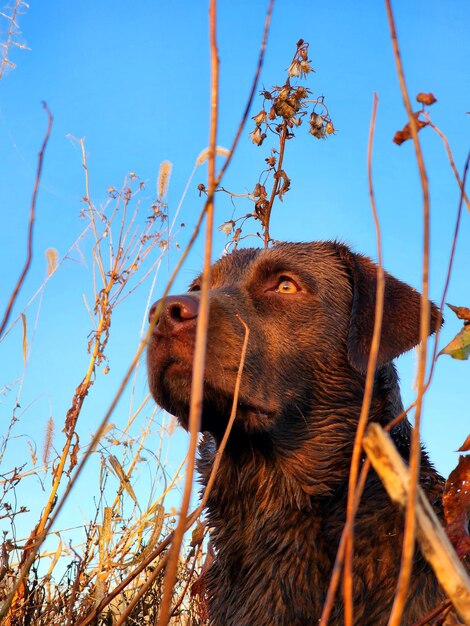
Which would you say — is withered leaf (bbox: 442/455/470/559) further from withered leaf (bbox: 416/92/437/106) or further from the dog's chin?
the dog's chin

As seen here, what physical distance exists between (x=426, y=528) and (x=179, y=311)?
181 centimetres

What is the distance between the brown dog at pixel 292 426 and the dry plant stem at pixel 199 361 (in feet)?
5.32

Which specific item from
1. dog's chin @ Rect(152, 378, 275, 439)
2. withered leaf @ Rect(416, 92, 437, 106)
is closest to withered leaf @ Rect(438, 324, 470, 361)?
withered leaf @ Rect(416, 92, 437, 106)

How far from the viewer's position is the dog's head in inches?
114

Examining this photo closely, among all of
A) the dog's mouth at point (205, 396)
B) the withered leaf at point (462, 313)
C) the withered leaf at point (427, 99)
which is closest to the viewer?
the withered leaf at point (427, 99)

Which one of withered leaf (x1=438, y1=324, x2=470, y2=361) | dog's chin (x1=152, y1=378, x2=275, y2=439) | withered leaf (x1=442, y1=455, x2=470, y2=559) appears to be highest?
dog's chin (x1=152, y1=378, x2=275, y2=439)

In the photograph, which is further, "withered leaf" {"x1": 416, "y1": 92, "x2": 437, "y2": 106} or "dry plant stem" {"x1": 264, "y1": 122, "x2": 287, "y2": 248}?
"dry plant stem" {"x1": 264, "y1": 122, "x2": 287, "y2": 248}

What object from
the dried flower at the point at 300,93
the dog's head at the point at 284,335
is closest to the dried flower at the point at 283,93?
the dried flower at the point at 300,93

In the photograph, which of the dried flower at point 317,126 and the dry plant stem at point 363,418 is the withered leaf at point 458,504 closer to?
the dry plant stem at point 363,418

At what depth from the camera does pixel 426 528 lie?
105 centimetres

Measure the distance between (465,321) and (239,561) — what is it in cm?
173

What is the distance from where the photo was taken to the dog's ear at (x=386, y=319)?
10.3 ft

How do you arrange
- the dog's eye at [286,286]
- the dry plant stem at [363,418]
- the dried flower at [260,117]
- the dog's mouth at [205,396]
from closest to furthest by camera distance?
the dry plant stem at [363,418] < the dog's mouth at [205,396] < the dog's eye at [286,286] < the dried flower at [260,117]

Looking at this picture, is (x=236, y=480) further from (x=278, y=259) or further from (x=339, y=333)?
(x=278, y=259)
